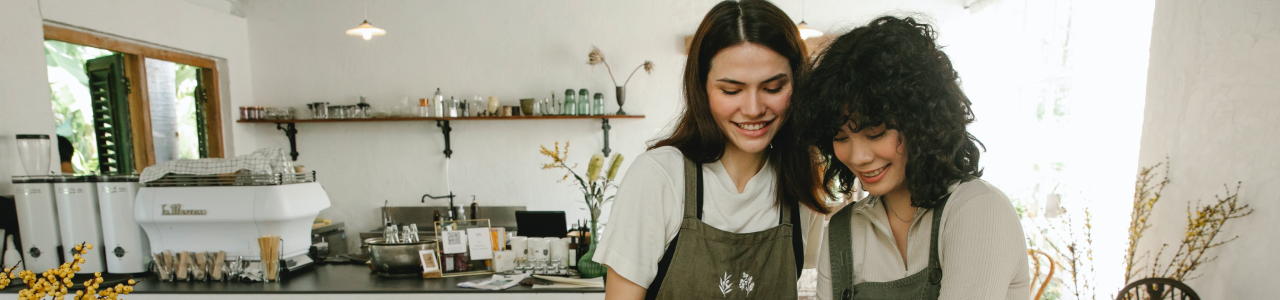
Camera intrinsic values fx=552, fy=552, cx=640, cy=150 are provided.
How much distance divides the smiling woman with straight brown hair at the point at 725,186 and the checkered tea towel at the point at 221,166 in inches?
80.2

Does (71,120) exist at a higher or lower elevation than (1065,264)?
higher

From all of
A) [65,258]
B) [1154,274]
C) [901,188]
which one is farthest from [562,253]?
[1154,274]

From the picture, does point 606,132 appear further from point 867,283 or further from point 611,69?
point 867,283

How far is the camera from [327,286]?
2322 mm

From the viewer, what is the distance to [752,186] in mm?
1182

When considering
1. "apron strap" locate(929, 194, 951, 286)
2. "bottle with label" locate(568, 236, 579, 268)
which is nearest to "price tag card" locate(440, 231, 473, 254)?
"bottle with label" locate(568, 236, 579, 268)

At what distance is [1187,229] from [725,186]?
2.14 m

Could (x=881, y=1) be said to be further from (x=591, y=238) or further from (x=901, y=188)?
(x=901, y=188)

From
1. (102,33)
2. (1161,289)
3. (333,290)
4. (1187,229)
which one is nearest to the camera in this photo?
(1161,289)

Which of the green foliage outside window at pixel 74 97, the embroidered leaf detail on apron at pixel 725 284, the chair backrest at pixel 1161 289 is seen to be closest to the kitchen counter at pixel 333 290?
the embroidered leaf detail on apron at pixel 725 284

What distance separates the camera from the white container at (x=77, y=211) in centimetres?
234

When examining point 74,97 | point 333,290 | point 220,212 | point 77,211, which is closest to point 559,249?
point 333,290

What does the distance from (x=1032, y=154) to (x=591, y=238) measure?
3078 mm

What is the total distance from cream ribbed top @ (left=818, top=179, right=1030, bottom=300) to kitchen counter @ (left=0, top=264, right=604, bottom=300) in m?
1.49
